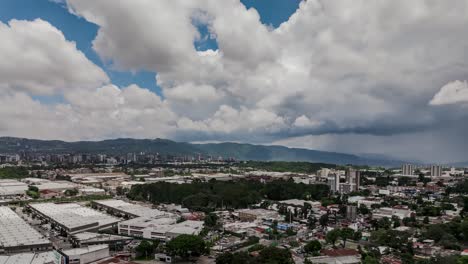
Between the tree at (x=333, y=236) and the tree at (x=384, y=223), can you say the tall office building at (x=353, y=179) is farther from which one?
the tree at (x=333, y=236)

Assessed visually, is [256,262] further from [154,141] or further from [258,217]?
[154,141]

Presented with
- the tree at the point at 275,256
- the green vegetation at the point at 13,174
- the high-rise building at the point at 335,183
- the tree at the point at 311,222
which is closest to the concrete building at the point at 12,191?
the green vegetation at the point at 13,174

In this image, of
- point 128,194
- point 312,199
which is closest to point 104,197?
point 128,194

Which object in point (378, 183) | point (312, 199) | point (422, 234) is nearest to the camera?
point (422, 234)

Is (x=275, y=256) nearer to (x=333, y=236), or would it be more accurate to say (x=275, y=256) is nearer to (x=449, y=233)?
(x=333, y=236)

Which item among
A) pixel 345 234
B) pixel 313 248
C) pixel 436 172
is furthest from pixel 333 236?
pixel 436 172

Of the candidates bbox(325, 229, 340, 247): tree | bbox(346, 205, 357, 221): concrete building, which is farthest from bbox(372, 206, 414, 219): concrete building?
bbox(325, 229, 340, 247): tree
